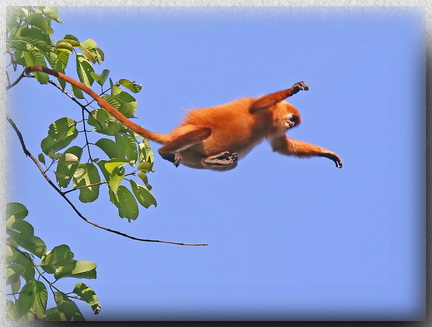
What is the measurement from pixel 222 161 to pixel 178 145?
0.56 ft

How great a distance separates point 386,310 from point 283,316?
404 mm

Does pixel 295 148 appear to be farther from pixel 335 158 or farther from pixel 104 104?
pixel 104 104

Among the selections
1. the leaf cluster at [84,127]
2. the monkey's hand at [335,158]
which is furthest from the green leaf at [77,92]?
the monkey's hand at [335,158]

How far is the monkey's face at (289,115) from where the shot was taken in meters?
2.74

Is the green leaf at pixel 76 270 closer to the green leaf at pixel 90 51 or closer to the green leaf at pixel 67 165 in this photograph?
the green leaf at pixel 67 165

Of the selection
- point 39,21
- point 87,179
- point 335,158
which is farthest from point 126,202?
point 335,158

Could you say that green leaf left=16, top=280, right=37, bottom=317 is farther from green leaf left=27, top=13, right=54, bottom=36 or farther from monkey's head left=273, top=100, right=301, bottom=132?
monkey's head left=273, top=100, right=301, bottom=132

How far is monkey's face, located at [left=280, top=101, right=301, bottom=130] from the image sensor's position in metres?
2.74

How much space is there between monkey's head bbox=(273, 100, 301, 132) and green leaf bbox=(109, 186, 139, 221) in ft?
2.50

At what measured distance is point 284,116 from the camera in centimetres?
274

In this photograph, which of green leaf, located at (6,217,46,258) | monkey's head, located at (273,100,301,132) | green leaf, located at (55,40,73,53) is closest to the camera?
green leaf, located at (6,217,46,258)

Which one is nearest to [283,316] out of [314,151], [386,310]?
[386,310]

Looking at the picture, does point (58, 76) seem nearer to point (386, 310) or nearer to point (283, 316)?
point (283, 316)

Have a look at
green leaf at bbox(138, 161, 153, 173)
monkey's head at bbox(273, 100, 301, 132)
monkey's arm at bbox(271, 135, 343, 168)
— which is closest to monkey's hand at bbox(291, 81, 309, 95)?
monkey's head at bbox(273, 100, 301, 132)
